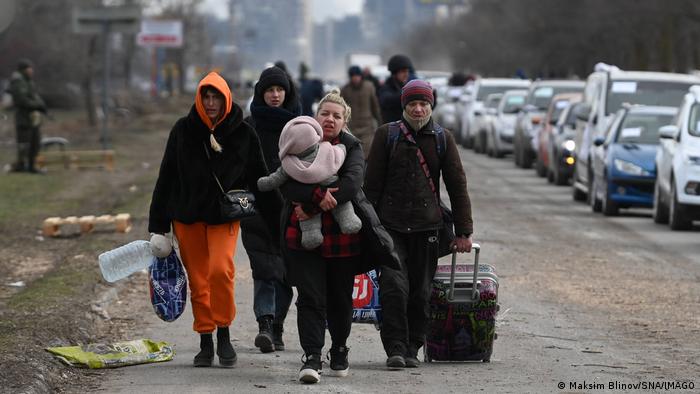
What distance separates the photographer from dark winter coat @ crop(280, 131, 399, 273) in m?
8.80

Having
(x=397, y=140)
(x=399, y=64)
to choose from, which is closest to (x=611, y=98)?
(x=399, y=64)

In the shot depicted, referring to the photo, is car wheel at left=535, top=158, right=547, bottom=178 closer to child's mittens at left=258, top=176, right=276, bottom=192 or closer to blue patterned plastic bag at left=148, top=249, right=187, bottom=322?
blue patterned plastic bag at left=148, top=249, right=187, bottom=322

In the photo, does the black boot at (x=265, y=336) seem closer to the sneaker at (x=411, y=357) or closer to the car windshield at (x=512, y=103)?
the sneaker at (x=411, y=357)

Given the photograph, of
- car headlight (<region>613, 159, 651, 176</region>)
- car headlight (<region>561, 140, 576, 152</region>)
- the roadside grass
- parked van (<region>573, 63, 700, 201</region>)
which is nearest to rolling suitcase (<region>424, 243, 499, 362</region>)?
the roadside grass

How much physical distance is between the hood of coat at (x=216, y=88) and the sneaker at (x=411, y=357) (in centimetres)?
161

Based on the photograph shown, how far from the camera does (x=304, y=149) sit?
8.78m

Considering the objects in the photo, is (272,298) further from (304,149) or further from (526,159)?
(526,159)

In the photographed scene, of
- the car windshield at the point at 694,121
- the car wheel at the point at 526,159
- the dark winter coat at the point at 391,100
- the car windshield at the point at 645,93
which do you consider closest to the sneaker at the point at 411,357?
the dark winter coat at the point at 391,100

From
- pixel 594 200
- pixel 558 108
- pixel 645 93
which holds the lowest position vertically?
pixel 594 200

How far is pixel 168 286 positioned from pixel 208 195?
632 mm

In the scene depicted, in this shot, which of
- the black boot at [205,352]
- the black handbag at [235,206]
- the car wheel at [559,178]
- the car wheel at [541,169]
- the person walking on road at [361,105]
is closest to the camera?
the black handbag at [235,206]

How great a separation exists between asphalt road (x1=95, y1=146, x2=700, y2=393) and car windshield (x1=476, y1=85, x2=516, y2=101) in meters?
22.7

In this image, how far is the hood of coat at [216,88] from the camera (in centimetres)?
916

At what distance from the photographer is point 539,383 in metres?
8.89
